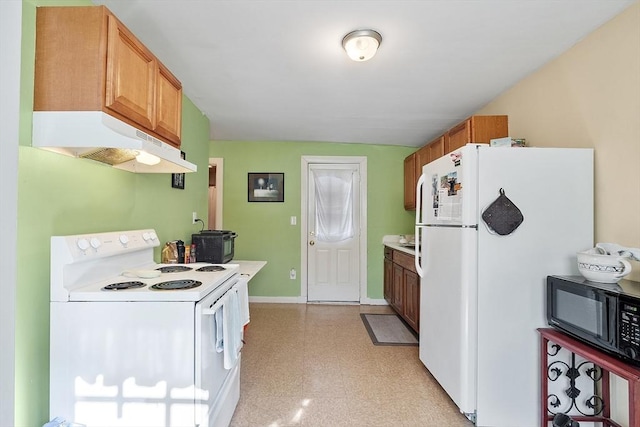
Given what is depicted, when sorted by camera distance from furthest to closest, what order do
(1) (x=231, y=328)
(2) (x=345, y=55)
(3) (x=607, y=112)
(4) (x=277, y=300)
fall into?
1. (4) (x=277, y=300)
2. (2) (x=345, y=55)
3. (3) (x=607, y=112)
4. (1) (x=231, y=328)

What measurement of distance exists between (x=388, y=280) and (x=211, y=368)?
3154 millimetres

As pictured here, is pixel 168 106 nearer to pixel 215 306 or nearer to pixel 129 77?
pixel 129 77

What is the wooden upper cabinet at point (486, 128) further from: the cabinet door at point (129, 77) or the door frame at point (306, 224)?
the cabinet door at point (129, 77)

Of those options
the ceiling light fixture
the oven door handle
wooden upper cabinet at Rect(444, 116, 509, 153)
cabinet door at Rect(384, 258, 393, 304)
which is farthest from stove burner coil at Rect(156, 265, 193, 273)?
cabinet door at Rect(384, 258, 393, 304)

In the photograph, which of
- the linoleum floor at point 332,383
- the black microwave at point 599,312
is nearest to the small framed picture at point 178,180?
the linoleum floor at point 332,383

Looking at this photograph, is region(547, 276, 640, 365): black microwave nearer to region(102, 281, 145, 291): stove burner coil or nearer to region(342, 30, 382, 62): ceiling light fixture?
region(342, 30, 382, 62): ceiling light fixture

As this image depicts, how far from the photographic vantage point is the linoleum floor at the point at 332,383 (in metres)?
1.98

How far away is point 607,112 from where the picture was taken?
5.83 feet

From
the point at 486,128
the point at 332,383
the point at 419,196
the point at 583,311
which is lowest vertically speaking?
the point at 332,383

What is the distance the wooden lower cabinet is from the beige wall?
1728mm

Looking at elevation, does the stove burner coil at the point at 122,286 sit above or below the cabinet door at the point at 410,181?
below

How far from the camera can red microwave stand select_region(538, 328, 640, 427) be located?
1.26 metres

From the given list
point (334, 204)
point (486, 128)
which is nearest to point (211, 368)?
point (486, 128)

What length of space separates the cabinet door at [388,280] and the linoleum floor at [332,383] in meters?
0.85
